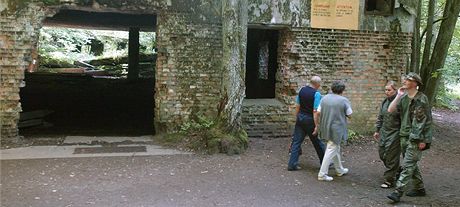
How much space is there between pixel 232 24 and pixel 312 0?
252 cm

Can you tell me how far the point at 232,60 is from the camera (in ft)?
27.9

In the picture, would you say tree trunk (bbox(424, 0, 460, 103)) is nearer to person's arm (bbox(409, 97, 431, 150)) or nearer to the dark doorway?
the dark doorway

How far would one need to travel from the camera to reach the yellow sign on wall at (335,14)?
9984 millimetres

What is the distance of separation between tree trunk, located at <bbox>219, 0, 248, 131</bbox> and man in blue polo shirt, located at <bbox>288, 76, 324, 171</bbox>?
157cm

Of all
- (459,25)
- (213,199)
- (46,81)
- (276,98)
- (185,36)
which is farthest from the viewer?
(459,25)

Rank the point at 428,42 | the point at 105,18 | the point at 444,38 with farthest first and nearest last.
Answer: the point at 105,18 < the point at 428,42 < the point at 444,38

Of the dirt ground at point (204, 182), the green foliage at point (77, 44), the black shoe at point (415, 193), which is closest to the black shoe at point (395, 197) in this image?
the dirt ground at point (204, 182)

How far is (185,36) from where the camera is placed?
9367 millimetres

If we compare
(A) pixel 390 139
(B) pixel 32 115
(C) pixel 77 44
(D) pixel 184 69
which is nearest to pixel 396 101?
(A) pixel 390 139

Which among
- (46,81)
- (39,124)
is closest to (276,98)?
(39,124)

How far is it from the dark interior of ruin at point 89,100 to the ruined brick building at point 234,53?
193 centimetres

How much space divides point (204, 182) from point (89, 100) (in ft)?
33.2

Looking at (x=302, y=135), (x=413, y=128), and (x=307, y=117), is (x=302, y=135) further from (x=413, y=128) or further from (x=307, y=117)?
(x=413, y=128)

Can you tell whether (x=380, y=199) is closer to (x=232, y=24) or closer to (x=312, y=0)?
(x=232, y=24)
